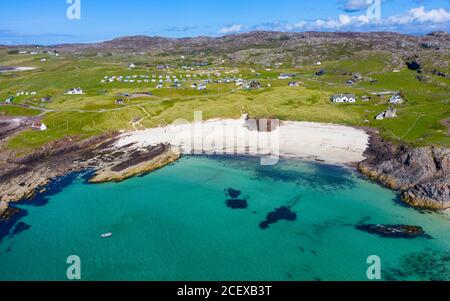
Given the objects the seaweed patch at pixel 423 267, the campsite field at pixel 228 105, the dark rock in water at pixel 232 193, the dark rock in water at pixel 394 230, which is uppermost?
the campsite field at pixel 228 105

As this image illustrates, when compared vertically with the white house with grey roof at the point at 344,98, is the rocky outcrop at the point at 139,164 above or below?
below

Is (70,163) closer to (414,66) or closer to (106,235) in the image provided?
(106,235)

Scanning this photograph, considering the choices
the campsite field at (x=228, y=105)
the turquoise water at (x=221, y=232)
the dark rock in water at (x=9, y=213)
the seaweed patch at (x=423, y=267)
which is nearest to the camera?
the seaweed patch at (x=423, y=267)

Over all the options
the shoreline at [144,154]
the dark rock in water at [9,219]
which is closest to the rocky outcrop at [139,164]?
the shoreline at [144,154]

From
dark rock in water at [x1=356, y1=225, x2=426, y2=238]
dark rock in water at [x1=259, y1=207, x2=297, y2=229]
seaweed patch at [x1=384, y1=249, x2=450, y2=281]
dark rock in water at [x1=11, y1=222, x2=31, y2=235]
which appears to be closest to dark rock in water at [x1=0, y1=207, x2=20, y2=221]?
dark rock in water at [x1=11, y1=222, x2=31, y2=235]

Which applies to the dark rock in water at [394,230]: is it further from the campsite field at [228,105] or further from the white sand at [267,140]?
the campsite field at [228,105]

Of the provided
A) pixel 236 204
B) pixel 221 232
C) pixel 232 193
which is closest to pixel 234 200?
pixel 236 204
